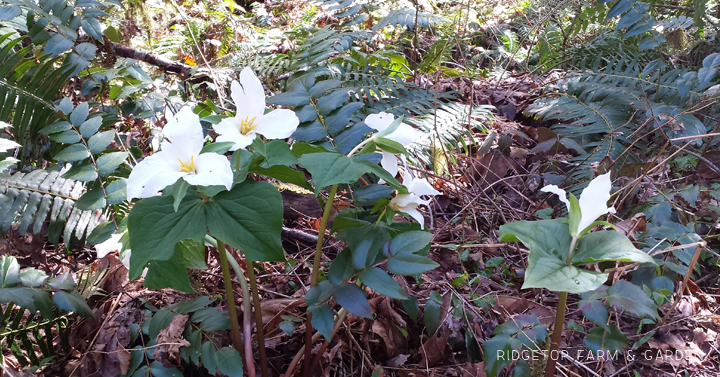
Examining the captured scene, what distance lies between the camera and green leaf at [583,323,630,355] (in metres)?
1.09

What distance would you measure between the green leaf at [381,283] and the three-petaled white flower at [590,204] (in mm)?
422

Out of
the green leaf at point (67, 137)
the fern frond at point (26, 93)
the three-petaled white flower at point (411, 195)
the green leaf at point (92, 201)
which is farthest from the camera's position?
the fern frond at point (26, 93)

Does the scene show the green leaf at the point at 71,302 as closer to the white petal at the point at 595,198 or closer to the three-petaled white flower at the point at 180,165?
the three-petaled white flower at the point at 180,165

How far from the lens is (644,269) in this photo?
1531mm

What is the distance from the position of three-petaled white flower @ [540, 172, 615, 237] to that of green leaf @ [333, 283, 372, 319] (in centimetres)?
51

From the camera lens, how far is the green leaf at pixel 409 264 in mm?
1062

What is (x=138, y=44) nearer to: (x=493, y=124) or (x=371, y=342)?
(x=493, y=124)

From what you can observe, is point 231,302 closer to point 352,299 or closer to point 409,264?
point 352,299

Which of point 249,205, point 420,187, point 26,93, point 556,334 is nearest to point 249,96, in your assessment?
point 249,205

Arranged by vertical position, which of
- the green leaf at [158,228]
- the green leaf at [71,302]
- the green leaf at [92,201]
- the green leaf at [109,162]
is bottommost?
the green leaf at [71,302]

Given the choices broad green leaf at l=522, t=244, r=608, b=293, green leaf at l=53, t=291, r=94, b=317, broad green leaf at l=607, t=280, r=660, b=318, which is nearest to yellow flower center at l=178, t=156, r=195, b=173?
green leaf at l=53, t=291, r=94, b=317

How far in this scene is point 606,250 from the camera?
3.38 ft

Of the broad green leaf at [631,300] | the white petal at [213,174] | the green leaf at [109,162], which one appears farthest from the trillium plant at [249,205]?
the broad green leaf at [631,300]

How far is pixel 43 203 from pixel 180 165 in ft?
3.33
